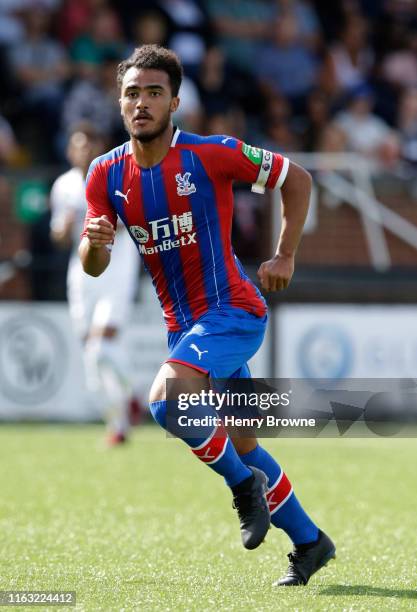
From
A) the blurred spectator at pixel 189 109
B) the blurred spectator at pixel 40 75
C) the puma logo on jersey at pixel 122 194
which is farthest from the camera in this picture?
the blurred spectator at pixel 40 75

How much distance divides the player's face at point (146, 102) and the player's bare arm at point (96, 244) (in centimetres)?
42

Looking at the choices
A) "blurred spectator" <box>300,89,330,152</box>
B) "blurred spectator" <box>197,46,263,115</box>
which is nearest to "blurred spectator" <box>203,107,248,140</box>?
"blurred spectator" <box>197,46,263,115</box>

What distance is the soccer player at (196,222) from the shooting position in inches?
199

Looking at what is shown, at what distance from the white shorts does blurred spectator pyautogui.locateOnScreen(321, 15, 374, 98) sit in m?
4.89

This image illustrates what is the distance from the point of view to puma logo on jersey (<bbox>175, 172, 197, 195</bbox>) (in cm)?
512

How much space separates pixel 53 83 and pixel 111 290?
3739 mm

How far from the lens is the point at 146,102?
5.02 metres

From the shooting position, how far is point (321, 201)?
13.3 meters

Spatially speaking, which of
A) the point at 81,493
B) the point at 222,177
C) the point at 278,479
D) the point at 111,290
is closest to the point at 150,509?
the point at 81,493

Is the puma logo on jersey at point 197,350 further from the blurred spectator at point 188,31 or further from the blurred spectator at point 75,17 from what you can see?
the blurred spectator at point 75,17

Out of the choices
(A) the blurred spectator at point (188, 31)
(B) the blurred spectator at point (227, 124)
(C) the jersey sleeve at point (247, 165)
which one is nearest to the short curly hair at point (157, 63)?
(C) the jersey sleeve at point (247, 165)

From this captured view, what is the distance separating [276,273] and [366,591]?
51.4 inches

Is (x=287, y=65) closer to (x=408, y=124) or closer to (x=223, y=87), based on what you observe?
(x=223, y=87)

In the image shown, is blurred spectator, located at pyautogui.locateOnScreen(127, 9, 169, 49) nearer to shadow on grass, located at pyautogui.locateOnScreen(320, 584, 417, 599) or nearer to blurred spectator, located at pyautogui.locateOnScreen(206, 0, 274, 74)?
blurred spectator, located at pyautogui.locateOnScreen(206, 0, 274, 74)
